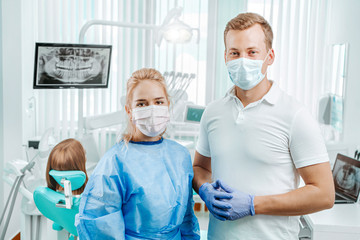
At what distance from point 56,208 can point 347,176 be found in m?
1.54

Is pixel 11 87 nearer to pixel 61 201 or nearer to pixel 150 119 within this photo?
pixel 61 201

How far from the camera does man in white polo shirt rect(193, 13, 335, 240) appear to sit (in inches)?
43.4

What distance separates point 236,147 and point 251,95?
0.18m

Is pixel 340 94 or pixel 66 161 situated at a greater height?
pixel 340 94

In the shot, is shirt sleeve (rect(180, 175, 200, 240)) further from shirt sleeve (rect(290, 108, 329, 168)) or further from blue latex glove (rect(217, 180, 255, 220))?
shirt sleeve (rect(290, 108, 329, 168))

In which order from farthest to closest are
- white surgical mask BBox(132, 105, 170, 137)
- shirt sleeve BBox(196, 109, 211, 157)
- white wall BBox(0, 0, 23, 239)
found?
white wall BBox(0, 0, 23, 239) < shirt sleeve BBox(196, 109, 211, 157) < white surgical mask BBox(132, 105, 170, 137)

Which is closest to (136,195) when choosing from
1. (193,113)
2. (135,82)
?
(135,82)

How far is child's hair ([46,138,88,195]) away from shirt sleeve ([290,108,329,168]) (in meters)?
1.05

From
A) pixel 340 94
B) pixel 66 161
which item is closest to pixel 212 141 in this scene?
pixel 66 161

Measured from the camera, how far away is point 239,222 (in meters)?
1.19

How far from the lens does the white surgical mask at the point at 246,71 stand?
1149 mm

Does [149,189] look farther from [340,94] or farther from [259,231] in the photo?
[340,94]

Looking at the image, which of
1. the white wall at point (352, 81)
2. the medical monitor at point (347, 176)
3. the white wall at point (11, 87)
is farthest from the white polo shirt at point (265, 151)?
the white wall at point (11, 87)

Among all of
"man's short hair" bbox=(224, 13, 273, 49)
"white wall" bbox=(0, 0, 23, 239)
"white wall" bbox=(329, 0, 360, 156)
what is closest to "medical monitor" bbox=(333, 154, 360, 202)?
"white wall" bbox=(329, 0, 360, 156)
